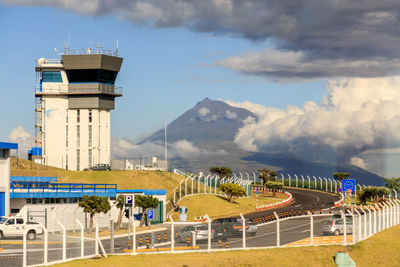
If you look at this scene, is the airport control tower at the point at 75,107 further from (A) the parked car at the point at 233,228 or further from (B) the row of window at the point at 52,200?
(A) the parked car at the point at 233,228

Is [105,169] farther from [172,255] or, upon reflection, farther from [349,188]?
[172,255]

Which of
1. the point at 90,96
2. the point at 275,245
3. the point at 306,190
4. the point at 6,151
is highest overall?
the point at 90,96

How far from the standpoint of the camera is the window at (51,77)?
109 meters

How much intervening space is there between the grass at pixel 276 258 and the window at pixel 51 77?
77.7m

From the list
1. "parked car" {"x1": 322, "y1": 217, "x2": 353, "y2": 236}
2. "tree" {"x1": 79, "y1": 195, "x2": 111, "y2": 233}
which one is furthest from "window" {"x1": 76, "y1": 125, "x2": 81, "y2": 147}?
"parked car" {"x1": 322, "y1": 217, "x2": 353, "y2": 236}

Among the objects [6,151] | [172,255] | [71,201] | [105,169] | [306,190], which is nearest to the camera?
[172,255]

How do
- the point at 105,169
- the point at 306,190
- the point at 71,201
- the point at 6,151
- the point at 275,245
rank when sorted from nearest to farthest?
the point at 275,245 → the point at 6,151 → the point at 71,201 → the point at 105,169 → the point at 306,190

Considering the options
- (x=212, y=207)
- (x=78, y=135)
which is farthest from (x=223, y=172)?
(x=212, y=207)

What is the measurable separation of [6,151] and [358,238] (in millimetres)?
33753

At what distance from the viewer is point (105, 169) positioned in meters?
106

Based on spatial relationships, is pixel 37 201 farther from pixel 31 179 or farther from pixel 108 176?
pixel 108 176

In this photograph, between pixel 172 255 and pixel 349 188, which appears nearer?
pixel 172 255

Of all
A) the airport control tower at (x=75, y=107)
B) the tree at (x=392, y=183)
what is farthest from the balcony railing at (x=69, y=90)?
the tree at (x=392, y=183)

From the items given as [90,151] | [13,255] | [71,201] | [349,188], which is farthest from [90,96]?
[13,255]
